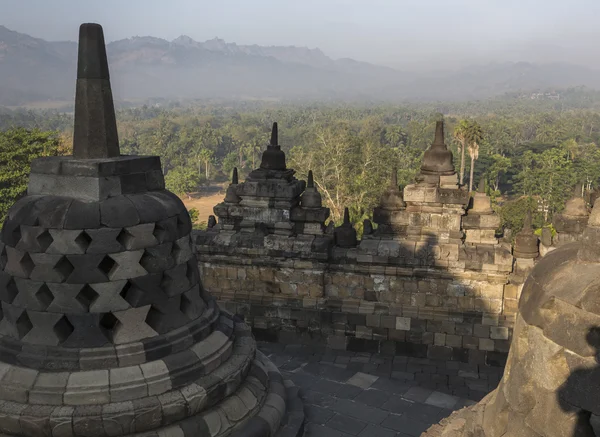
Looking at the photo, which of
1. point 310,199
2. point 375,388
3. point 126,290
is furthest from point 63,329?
point 310,199

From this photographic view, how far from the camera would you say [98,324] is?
4.46 m

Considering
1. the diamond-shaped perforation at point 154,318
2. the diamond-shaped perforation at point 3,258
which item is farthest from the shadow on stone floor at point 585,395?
the diamond-shaped perforation at point 3,258

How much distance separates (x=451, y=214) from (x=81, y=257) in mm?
9128

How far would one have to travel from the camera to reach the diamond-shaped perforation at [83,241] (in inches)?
174

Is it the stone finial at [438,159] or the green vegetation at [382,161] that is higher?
the stone finial at [438,159]

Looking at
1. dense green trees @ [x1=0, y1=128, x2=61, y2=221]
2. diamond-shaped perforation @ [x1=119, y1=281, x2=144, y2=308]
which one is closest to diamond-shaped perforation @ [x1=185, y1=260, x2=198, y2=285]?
diamond-shaped perforation @ [x1=119, y1=281, x2=144, y2=308]

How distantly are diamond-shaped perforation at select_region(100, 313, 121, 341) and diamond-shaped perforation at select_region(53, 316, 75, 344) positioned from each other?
0.82 ft

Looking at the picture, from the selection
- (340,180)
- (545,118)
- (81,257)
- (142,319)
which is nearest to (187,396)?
(142,319)

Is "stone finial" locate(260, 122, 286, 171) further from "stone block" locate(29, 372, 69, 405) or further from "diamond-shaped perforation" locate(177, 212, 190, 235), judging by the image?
"stone block" locate(29, 372, 69, 405)

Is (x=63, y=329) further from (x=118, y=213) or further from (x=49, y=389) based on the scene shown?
(x=118, y=213)

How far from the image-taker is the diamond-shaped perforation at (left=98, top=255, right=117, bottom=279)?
14.7ft

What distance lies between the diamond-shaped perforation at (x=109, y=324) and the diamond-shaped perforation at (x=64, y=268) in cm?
48

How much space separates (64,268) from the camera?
4441mm

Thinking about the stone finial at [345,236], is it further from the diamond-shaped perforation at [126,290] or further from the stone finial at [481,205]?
the diamond-shaped perforation at [126,290]
